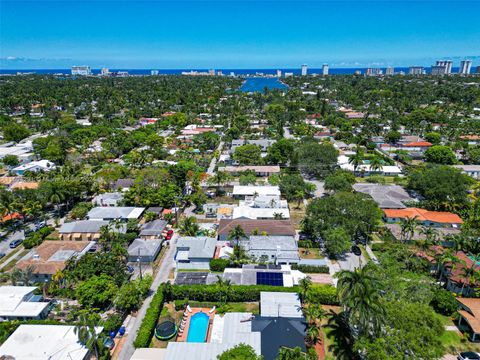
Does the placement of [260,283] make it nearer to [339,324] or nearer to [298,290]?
[298,290]

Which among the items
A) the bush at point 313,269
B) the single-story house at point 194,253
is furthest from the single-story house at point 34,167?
the bush at point 313,269

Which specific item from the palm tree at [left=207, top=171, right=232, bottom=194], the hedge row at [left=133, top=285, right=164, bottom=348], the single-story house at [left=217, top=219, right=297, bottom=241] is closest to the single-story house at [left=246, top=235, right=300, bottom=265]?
the single-story house at [left=217, top=219, right=297, bottom=241]

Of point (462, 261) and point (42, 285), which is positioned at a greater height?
point (462, 261)

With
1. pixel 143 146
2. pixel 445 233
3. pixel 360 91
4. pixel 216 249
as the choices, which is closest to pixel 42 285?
pixel 216 249

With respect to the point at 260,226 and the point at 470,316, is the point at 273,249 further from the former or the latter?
the point at 470,316

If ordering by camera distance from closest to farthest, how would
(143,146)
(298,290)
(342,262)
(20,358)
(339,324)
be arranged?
(20,358) < (339,324) < (298,290) < (342,262) < (143,146)

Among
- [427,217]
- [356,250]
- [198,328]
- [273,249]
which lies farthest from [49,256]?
[427,217]
